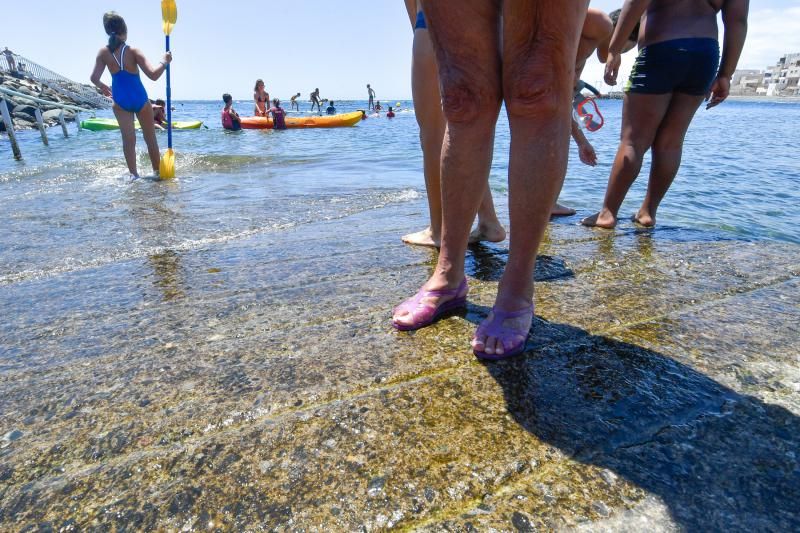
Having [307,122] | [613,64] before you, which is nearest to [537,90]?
[613,64]

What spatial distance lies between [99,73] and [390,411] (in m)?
7.35

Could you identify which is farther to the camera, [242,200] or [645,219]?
[242,200]

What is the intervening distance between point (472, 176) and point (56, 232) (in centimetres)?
307

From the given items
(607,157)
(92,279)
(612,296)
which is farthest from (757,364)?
(607,157)

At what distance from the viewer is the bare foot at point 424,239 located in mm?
2662

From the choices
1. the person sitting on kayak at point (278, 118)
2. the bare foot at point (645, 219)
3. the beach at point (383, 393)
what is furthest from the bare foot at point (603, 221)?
the person sitting on kayak at point (278, 118)

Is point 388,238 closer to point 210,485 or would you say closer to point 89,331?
point 89,331

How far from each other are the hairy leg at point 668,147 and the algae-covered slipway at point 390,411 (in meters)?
1.37

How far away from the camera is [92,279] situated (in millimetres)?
2268

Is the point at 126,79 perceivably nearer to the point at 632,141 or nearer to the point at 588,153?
the point at 588,153

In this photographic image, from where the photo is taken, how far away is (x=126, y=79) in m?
6.37

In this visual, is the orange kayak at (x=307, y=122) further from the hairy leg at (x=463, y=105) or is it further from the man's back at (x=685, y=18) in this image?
the hairy leg at (x=463, y=105)

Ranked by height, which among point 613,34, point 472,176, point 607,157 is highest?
point 613,34

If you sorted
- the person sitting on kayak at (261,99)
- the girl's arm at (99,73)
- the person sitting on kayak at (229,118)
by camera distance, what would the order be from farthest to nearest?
1. the person sitting on kayak at (261,99)
2. the person sitting on kayak at (229,118)
3. the girl's arm at (99,73)
